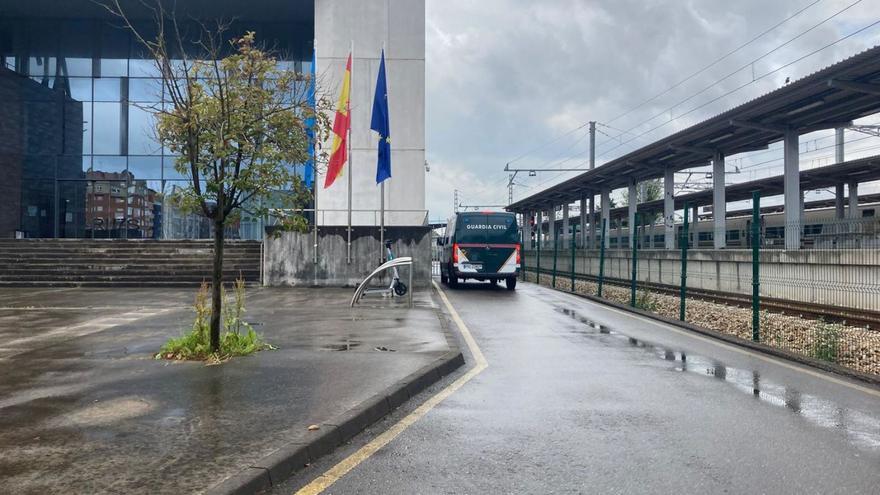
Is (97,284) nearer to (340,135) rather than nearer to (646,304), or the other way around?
(340,135)

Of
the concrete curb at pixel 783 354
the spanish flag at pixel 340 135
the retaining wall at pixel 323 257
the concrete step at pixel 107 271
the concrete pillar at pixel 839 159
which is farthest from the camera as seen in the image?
the concrete pillar at pixel 839 159

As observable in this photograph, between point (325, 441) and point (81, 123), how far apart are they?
31726mm

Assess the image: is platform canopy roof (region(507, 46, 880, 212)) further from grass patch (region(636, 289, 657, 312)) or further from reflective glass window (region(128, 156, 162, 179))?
reflective glass window (region(128, 156, 162, 179))

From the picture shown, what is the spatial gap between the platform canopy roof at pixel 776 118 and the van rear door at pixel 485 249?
28.8 feet

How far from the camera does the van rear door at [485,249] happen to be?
73.0ft

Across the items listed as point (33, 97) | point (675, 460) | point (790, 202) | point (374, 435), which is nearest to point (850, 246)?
point (790, 202)

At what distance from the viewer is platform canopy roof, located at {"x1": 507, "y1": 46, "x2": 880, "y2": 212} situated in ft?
57.0

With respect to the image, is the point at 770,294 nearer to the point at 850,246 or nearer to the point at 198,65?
the point at 850,246

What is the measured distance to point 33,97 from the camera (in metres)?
31.4

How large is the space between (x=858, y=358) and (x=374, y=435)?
26.2 feet

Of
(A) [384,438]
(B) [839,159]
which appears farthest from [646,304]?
(B) [839,159]

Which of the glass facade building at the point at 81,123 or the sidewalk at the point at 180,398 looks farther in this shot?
the glass facade building at the point at 81,123

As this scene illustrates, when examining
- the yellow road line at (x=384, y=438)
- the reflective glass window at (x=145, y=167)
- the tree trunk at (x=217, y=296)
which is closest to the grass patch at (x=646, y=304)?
the yellow road line at (x=384, y=438)

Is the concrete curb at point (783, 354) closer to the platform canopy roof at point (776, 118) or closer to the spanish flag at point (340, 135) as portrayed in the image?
the platform canopy roof at point (776, 118)
